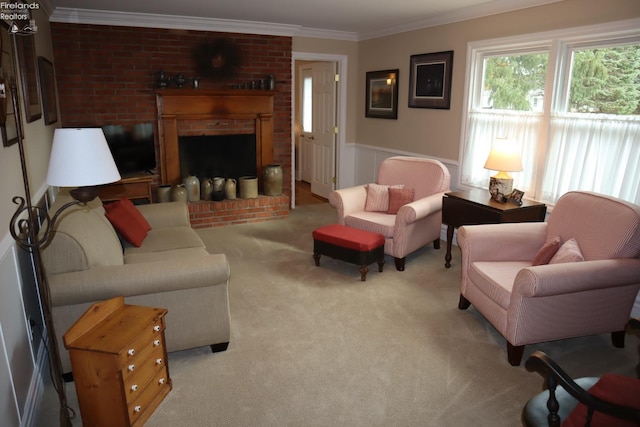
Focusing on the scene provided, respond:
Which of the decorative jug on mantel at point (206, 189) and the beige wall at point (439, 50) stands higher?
the beige wall at point (439, 50)

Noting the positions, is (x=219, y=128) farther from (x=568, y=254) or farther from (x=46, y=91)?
(x=568, y=254)

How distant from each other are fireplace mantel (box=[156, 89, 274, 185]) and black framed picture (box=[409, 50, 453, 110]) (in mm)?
1798

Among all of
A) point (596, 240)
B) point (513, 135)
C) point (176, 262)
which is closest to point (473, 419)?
point (596, 240)

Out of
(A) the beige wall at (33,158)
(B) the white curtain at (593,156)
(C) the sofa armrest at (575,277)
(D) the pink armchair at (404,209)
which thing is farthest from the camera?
(D) the pink armchair at (404,209)

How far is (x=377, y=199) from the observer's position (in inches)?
180

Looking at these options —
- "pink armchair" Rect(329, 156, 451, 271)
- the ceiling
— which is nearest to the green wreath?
the ceiling

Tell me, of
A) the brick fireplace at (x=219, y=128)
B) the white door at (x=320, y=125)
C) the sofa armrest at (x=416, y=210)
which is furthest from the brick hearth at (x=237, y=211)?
the sofa armrest at (x=416, y=210)

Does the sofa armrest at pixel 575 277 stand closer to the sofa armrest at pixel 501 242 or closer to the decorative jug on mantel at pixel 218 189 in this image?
the sofa armrest at pixel 501 242

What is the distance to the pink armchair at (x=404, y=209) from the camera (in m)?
4.09

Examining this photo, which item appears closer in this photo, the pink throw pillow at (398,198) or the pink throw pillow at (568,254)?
the pink throw pillow at (568,254)

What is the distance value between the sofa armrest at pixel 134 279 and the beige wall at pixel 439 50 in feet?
10.7

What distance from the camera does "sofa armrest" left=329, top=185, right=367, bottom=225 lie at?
4492mm

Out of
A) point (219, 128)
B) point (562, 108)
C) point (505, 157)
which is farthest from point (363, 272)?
point (219, 128)

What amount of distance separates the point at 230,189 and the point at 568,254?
3918mm
